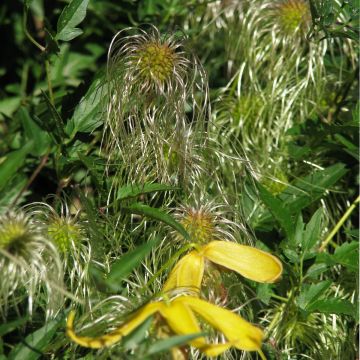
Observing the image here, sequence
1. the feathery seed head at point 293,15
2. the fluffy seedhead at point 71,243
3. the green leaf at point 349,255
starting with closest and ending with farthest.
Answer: the fluffy seedhead at point 71,243 → the green leaf at point 349,255 → the feathery seed head at point 293,15

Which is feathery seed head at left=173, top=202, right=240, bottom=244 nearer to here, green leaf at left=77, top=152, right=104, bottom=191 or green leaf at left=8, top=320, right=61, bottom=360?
green leaf at left=77, top=152, right=104, bottom=191

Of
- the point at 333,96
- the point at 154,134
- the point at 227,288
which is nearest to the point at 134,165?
the point at 154,134

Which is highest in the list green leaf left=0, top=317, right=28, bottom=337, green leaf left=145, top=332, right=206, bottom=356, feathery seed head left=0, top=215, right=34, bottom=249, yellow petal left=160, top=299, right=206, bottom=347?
feathery seed head left=0, top=215, right=34, bottom=249

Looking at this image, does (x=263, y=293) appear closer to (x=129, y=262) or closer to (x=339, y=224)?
(x=339, y=224)

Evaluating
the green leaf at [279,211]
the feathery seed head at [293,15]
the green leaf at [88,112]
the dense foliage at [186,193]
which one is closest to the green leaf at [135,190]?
the dense foliage at [186,193]

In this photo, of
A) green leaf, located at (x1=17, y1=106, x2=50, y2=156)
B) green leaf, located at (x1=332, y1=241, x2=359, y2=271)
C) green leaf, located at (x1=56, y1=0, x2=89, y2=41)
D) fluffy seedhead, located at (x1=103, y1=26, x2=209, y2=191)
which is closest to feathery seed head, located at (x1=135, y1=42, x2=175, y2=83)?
fluffy seedhead, located at (x1=103, y1=26, x2=209, y2=191)

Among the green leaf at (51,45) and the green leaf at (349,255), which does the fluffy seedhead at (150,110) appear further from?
the green leaf at (349,255)

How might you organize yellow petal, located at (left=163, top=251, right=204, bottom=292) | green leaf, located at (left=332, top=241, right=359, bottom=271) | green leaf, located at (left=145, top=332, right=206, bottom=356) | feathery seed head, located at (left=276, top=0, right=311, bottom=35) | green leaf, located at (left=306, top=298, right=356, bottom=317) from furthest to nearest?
feathery seed head, located at (left=276, top=0, right=311, bottom=35), green leaf, located at (left=332, top=241, right=359, bottom=271), green leaf, located at (left=306, top=298, right=356, bottom=317), yellow petal, located at (left=163, top=251, right=204, bottom=292), green leaf, located at (left=145, top=332, right=206, bottom=356)
